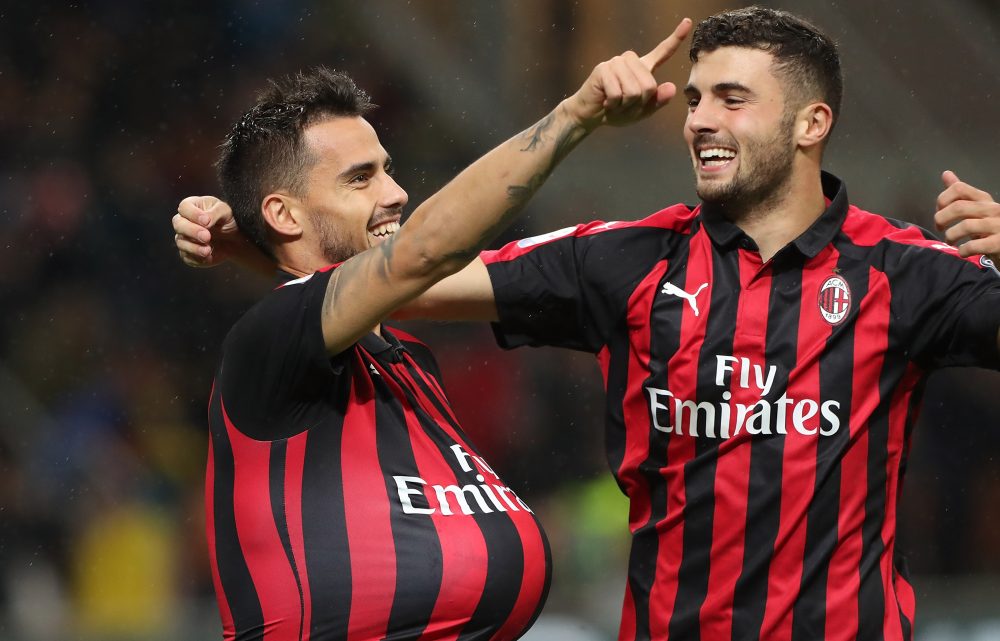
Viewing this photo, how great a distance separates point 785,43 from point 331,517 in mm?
1337

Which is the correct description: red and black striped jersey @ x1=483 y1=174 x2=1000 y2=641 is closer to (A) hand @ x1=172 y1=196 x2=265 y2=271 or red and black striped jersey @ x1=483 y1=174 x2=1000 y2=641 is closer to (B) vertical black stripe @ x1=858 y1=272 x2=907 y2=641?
(B) vertical black stripe @ x1=858 y1=272 x2=907 y2=641

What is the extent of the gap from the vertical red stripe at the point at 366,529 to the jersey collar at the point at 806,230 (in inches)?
32.6

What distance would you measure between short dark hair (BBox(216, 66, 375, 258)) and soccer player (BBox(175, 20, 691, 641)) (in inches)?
3.1

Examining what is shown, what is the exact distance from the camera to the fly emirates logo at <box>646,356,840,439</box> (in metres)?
2.43

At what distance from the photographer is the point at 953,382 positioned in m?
5.60

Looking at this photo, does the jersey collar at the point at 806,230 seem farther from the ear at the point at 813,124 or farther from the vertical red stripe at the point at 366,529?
the vertical red stripe at the point at 366,529

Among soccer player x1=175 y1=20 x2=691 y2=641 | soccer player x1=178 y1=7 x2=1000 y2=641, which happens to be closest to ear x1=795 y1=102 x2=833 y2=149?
soccer player x1=178 y1=7 x2=1000 y2=641

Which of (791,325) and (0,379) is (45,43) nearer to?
(0,379)

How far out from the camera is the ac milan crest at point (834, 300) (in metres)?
2.47

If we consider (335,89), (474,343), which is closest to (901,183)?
(474,343)

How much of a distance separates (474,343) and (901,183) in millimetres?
2086

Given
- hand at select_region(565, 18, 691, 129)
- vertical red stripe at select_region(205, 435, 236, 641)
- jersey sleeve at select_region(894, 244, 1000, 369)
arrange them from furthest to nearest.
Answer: jersey sleeve at select_region(894, 244, 1000, 369) < vertical red stripe at select_region(205, 435, 236, 641) < hand at select_region(565, 18, 691, 129)

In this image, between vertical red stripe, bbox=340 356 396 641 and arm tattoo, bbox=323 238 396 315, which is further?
vertical red stripe, bbox=340 356 396 641

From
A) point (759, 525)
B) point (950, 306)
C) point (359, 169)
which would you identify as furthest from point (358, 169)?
point (950, 306)
